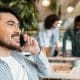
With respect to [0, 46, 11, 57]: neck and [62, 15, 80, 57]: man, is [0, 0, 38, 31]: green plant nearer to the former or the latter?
[62, 15, 80, 57]: man

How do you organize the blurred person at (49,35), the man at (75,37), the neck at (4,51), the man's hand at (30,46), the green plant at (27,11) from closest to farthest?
the neck at (4,51)
the man's hand at (30,46)
the green plant at (27,11)
the man at (75,37)
the blurred person at (49,35)

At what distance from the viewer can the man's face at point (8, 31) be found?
1316 mm

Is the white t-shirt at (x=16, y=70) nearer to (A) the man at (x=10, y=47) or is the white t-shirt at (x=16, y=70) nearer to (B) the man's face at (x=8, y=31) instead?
(A) the man at (x=10, y=47)

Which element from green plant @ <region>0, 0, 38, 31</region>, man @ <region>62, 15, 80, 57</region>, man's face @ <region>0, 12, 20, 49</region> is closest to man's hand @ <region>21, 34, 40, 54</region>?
man's face @ <region>0, 12, 20, 49</region>

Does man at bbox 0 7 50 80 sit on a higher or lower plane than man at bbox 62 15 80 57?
lower

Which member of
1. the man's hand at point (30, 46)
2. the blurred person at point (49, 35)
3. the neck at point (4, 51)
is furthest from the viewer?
the blurred person at point (49, 35)

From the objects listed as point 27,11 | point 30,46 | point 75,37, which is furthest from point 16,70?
point 75,37

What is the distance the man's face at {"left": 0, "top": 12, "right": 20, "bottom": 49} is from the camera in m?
1.32

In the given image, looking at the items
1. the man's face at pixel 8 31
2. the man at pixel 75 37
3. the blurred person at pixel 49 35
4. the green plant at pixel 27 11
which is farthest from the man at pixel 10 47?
the blurred person at pixel 49 35

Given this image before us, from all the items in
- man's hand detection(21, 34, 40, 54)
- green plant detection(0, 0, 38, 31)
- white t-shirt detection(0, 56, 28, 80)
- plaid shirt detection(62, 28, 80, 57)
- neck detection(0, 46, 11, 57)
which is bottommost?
white t-shirt detection(0, 56, 28, 80)

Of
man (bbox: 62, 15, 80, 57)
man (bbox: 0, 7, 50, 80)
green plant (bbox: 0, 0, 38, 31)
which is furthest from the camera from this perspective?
man (bbox: 62, 15, 80, 57)

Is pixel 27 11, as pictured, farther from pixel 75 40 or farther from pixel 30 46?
pixel 30 46

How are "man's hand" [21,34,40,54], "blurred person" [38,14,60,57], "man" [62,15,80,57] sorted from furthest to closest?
"blurred person" [38,14,60,57] → "man" [62,15,80,57] → "man's hand" [21,34,40,54]

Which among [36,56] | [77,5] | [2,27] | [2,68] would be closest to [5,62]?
[2,68]
